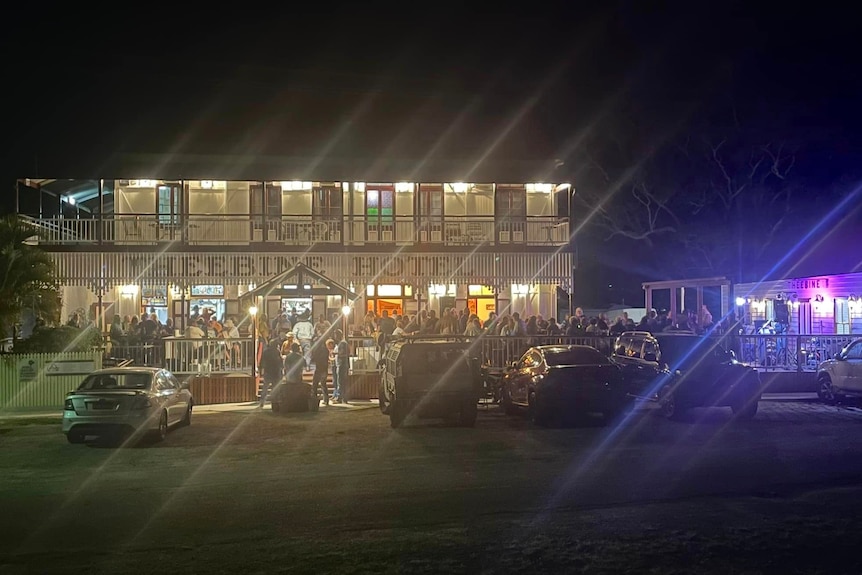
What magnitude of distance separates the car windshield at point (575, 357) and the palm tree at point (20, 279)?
39.2 feet

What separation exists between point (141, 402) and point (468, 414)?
19.4 feet

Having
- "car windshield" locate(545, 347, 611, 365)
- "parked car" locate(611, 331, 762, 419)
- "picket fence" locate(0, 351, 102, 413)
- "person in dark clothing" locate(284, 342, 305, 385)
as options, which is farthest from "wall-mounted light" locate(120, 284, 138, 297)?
"parked car" locate(611, 331, 762, 419)

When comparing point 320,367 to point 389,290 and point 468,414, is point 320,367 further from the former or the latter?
point 389,290

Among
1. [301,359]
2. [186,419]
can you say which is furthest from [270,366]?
[186,419]

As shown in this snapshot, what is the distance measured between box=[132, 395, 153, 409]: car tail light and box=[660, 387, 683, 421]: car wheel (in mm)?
9865

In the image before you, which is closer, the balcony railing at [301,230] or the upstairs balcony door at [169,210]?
the balcony railing at [301,230]

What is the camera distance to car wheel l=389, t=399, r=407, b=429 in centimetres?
→ 1505

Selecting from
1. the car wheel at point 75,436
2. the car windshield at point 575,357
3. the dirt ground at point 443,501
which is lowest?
the dirt ground at point 443,501

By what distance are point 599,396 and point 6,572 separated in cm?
1113

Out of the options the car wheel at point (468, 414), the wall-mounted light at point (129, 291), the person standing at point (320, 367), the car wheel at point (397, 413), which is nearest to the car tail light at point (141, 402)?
the car wheel at point (397, 413)

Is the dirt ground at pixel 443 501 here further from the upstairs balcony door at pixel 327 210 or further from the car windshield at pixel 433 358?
the upstairs balcony door at pixel 327 210

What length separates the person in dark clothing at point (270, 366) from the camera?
727 inches

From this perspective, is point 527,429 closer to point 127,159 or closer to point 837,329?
point 837,329

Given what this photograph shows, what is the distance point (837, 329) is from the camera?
26.0 meters
